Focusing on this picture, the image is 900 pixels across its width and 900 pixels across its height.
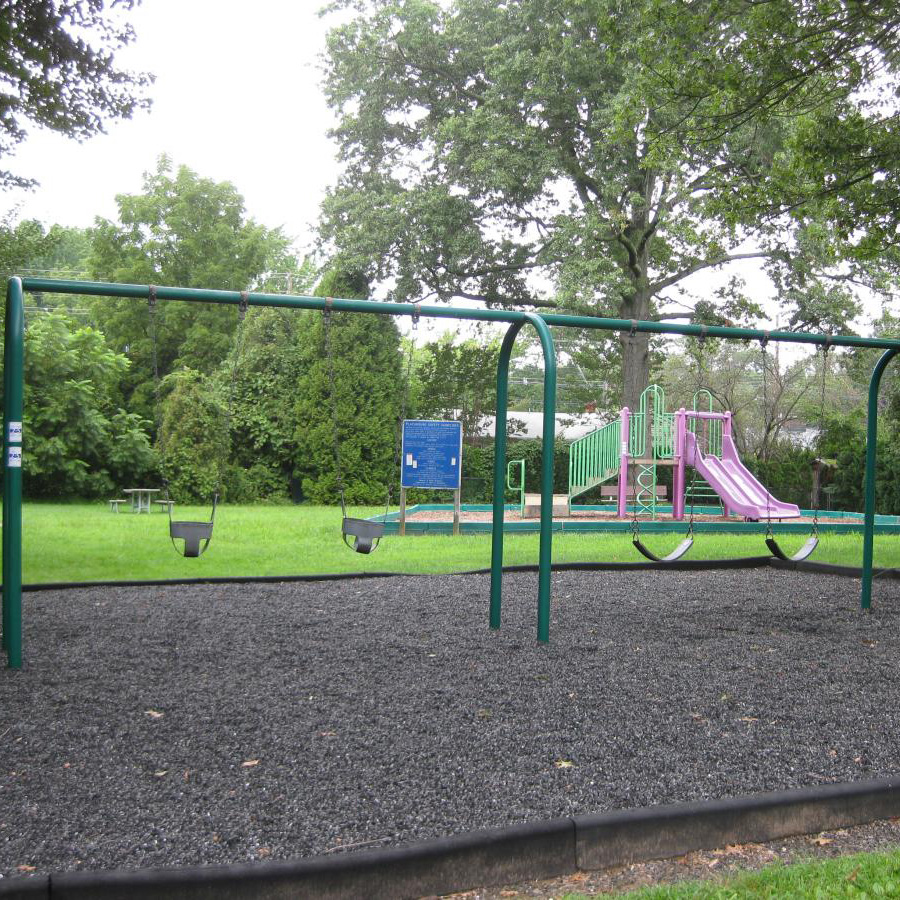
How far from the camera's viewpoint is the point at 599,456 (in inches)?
570

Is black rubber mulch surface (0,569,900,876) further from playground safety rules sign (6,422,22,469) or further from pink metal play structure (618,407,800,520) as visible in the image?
pink metal play structure (618,407,800,520)

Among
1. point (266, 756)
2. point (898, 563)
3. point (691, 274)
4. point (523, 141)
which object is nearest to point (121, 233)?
point (523, 141)

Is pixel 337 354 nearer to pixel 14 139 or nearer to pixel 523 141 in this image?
pixel 523 141

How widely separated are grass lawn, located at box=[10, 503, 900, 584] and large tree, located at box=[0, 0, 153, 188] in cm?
375

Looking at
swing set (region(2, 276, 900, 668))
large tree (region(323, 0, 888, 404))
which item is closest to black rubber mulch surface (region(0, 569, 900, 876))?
swing set (region(2, 276, 900, 668))

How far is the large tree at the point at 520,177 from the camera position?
50.5 ft

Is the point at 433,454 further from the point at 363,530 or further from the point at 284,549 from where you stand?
the point at 363,530

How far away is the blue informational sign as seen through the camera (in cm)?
1098

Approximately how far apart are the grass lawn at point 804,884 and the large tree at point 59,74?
26.9 feet

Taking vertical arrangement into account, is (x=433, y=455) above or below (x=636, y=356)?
below

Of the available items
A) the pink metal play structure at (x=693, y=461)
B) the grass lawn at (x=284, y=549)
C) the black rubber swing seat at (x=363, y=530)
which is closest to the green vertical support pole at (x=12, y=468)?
the black rubber swing seat at (x=363, y=530)

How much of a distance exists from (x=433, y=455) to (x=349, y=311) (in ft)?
20.0

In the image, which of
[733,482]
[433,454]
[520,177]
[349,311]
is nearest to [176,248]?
[520,177]

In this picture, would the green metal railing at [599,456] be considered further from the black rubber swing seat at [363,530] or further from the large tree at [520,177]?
the black rubber swing seat at [363,530]
